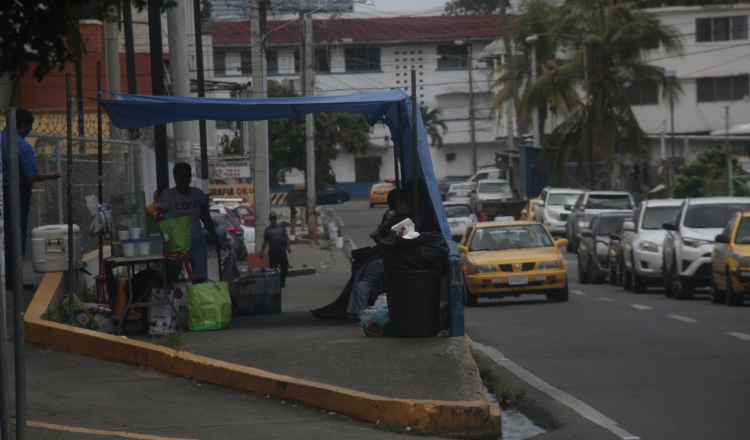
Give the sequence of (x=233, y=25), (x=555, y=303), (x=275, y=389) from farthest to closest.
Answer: (x=233, y=25) → (x=555, y=303) → (x=275, y=389)

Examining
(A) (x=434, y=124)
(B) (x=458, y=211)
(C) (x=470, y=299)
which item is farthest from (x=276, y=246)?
(A) (x=434, y=124)

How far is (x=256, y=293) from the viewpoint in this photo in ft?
42.4

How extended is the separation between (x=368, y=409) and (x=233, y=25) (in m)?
71.1

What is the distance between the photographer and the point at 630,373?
9.52 m

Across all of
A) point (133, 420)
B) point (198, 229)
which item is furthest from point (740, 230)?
point (133, 420)

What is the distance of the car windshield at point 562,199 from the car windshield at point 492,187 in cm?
1209

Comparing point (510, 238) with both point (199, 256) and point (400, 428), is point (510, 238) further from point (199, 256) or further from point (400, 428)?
point (400, 428)

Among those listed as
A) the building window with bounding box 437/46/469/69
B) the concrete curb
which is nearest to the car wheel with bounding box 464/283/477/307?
the concrete curb

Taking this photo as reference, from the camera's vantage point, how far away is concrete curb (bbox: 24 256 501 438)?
6.93 meters

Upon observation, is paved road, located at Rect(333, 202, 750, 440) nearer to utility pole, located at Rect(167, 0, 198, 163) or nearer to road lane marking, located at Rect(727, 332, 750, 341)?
road lane marking, located at Rect(727, 332, 750, 341)

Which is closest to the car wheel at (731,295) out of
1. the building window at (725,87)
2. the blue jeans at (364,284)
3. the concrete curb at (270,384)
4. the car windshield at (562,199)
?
the blue jeans at (364,284)

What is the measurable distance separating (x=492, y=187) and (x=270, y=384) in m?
44.7

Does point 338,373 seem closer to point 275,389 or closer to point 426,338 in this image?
point 275,389

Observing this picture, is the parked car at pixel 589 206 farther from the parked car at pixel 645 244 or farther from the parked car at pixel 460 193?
the parked car at pixel 460 193
